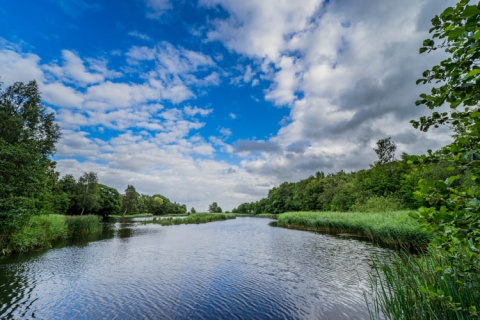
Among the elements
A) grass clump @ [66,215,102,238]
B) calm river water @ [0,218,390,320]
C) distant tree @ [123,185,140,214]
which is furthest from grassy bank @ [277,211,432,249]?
distant tree @ [123,185,140,214]

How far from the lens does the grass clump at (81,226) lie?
27.0 m

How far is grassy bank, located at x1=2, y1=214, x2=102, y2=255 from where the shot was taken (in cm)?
1647

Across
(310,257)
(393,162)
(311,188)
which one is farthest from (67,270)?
(311,188)

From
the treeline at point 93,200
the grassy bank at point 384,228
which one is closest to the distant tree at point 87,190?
the treeline at point 93,200

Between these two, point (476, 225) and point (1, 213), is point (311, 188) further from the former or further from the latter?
point (476, 225)

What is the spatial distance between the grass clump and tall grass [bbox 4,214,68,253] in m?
2.64

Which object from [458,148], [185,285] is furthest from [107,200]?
[458,148]

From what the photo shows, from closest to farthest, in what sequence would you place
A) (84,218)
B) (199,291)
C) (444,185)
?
(444,185)
(199,291)
(84,218)

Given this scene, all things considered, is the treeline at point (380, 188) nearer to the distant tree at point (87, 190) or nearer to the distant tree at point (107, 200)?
the distant tree at point (87, 190)

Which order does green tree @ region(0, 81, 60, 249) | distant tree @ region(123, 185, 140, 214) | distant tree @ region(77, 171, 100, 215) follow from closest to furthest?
green tree @ region(0, 81, 60, 249)
distant tree @ region(77, 171, 100, 215)
distant tree @ region(123, 185, 140, 214)

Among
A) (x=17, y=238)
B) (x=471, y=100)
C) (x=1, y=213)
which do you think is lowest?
(x=17, y=238)

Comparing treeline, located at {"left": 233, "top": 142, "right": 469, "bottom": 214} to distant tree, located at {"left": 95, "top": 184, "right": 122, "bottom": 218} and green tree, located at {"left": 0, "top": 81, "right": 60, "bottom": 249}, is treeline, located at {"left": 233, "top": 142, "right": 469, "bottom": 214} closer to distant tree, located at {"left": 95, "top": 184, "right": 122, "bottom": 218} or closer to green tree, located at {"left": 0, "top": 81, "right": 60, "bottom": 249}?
green tree, located at {"left": 0, "top": 81, "right": 60, "bottom": 249}

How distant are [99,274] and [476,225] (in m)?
15.3

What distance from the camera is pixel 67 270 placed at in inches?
515
